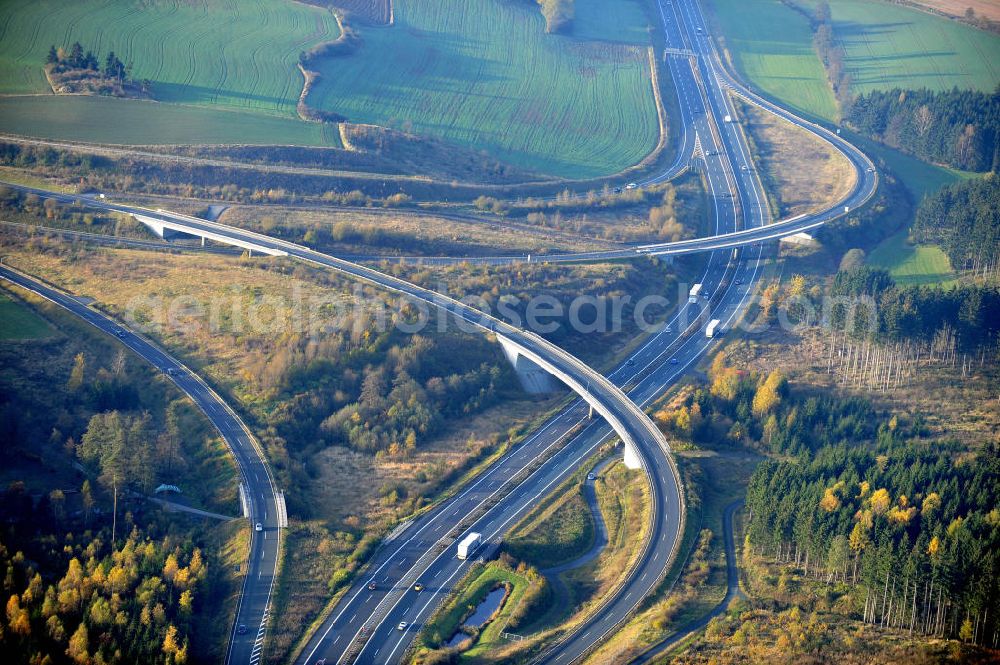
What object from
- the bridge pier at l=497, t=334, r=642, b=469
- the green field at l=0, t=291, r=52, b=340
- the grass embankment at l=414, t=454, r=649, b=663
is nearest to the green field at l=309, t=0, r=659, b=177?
the bridge pier at l=497, t=334, r=642, b=469

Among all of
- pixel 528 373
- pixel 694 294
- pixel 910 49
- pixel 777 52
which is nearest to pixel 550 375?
pixel 528 373

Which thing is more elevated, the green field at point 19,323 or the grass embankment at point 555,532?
the green field at point 19,323

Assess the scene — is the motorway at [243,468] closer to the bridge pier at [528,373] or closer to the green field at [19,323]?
the green field at [19,323]

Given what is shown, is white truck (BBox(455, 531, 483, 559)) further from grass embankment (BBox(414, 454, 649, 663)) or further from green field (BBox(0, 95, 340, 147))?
green field (BBox(0, 95, 340, 147))

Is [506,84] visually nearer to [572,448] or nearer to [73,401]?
[572,448]

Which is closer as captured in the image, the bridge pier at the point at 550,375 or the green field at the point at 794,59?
the bridge pier at the point at 550,375

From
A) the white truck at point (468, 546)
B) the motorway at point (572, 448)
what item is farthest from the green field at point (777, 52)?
the white truck at point (468, 546)

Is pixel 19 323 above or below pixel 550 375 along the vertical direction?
above
